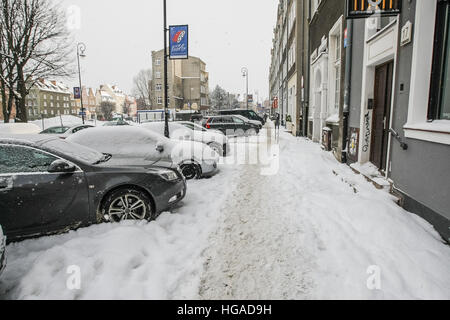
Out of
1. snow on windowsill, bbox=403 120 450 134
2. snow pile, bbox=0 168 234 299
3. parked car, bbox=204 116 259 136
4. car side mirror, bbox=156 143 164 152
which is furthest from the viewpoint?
parked car, bbox=204 116 259 136

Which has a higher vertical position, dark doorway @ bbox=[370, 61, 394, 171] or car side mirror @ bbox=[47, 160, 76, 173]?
dark doorway @ bbox=[370, 61, 394, 171]

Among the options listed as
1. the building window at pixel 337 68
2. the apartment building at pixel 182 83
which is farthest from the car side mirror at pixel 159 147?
the apartment building at pixel 182 83

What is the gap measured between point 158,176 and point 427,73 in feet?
14.6

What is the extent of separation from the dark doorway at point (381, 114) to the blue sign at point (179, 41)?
28.1 feet

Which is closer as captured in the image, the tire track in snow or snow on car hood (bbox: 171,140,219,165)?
the tire track in snow

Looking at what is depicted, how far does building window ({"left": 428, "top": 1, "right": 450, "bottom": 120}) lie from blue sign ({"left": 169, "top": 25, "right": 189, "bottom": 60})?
10.2 m

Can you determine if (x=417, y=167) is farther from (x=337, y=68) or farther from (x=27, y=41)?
(x=27, y=41)

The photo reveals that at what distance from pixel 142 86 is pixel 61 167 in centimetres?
7836

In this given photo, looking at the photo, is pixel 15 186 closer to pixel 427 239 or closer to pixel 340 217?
pixel 340 217

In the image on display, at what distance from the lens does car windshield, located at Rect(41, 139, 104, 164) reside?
4125 millimetres

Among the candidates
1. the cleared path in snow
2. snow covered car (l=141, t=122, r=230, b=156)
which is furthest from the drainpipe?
snow covered car (l=141, t=122, r=230, b=156)

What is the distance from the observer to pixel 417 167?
4320mm

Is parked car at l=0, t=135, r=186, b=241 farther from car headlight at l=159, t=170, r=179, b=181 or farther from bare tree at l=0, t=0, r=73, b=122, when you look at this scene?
bare tree at l=0, t=0, r=73, b=122

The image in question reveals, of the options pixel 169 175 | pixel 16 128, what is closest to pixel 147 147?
pixel 169 175
